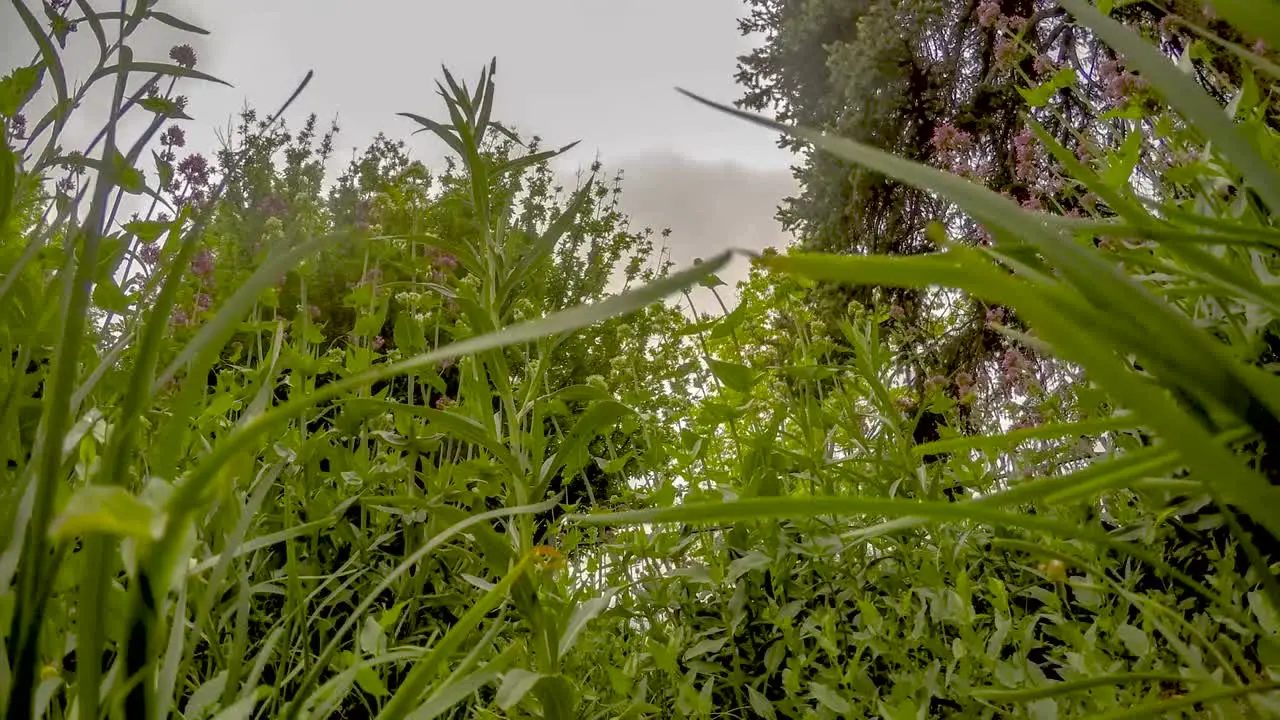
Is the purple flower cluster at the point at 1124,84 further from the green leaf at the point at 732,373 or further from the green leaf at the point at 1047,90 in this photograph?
the green leaf at the point at 732,373

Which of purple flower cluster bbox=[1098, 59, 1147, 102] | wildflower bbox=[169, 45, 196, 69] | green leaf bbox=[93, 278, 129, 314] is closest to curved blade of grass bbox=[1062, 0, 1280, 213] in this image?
green leaf bbox=[93, 278, 129, 314]

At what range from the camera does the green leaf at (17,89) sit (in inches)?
28.0

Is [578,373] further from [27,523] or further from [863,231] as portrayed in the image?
[27,523]

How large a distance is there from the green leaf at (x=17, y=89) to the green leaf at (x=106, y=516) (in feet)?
2.47

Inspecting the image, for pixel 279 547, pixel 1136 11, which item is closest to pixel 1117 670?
pixel 279 547

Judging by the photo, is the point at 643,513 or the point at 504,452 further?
the point at 504,452

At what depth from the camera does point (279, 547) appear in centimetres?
116

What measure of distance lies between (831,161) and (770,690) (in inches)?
223

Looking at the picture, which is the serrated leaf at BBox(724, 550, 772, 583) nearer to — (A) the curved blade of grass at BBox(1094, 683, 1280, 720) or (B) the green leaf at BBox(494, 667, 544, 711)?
(B) the green leaf at BBox(494, 667, 544, 711)

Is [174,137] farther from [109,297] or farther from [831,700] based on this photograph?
[831,700]

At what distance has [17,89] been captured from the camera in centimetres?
73

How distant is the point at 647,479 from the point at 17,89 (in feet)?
4.01

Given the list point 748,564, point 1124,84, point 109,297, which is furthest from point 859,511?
point 1124,84

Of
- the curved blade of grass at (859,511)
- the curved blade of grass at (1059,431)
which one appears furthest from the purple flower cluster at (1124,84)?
the curved blade of grass at (859,511)
